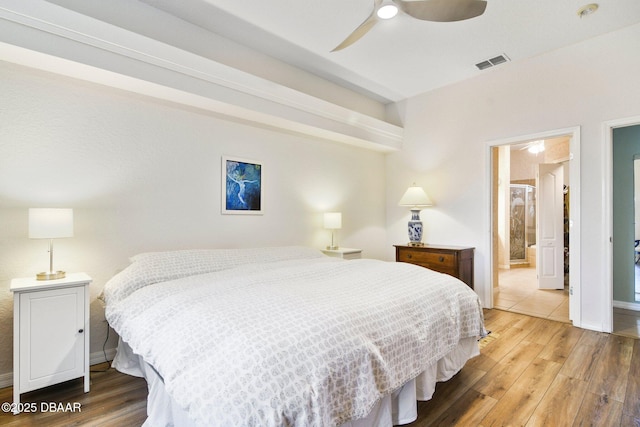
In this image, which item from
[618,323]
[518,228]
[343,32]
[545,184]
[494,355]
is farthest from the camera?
[518,228]

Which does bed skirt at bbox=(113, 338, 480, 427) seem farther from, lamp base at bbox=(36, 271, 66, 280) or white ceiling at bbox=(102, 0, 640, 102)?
white ceiling at bbox=(102, 0, 640, 102)

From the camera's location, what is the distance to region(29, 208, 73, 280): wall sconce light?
2.02 m

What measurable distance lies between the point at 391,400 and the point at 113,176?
2.67m

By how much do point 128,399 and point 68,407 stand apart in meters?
0.33

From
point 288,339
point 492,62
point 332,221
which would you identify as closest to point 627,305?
point 492,62

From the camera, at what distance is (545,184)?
203 inches

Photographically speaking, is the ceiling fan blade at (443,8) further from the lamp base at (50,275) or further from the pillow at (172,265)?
the lamp base at (50,275)

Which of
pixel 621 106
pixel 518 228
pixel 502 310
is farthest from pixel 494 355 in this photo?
pixel 518 228

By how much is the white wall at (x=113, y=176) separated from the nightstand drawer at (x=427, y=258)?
1.65m

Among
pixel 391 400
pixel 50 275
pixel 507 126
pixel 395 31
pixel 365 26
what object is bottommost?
pixel 391 400

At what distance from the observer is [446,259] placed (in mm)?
3891

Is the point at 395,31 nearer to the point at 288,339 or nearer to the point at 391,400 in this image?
the point at 288,339

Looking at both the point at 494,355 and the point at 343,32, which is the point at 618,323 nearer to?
the point at 494,355

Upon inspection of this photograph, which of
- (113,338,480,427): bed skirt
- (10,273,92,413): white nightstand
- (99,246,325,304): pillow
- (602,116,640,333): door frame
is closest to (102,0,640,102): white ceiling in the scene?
(602,116,640,333): door frame
